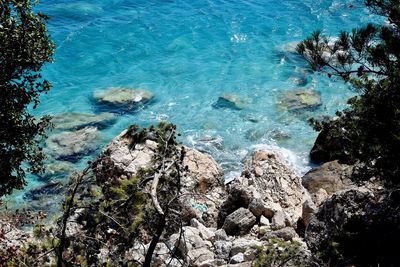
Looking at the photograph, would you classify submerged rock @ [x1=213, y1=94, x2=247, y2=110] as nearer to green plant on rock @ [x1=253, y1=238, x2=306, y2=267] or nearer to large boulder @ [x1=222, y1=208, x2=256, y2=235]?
large boulder @ [x1=222, y1=208, x2=256, y2=235]

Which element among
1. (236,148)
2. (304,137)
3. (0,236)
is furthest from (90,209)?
(304,137)

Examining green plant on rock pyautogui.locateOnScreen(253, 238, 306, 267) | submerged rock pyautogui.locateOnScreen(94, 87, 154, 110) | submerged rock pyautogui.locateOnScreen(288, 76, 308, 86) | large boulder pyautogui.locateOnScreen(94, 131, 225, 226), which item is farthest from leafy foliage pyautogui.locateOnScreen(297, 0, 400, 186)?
submerged rock pyautogui.locateOnScreen(288, 76, 308, 86)

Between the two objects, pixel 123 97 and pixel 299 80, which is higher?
pixel 299 80

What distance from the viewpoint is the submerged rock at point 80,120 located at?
2247 cm

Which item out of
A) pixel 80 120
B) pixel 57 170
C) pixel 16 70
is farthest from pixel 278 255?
pixel 80 120

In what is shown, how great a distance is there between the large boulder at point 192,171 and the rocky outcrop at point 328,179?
9.81 ft

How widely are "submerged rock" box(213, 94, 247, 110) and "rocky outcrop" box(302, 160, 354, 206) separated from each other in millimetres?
7289

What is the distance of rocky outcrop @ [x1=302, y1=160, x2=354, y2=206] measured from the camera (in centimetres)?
1616

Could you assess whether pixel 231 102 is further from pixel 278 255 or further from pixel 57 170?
pixel 278 255

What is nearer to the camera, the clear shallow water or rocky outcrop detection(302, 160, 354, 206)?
rocky outcrop detection(302, 160, 354, 206)

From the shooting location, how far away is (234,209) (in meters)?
13.9

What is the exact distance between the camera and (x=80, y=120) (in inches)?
903

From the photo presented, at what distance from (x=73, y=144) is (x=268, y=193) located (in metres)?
9.38

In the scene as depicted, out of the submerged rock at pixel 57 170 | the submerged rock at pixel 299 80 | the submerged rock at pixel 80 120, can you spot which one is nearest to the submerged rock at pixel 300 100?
the submerged rock at pixel 299 80
